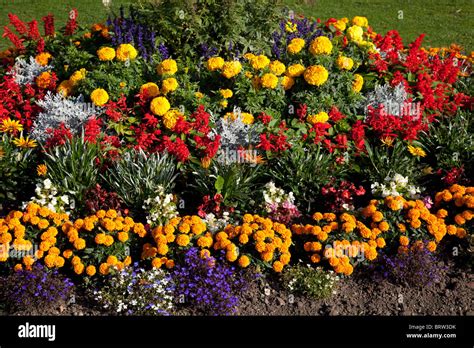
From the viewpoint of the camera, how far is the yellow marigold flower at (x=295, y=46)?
6.33 meters

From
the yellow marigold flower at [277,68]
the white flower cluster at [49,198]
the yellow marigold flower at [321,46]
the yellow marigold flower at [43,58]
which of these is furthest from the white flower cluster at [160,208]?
the yellow marigold flower at [43,58]

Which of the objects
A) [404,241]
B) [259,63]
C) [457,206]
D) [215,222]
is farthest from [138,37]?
[457,206]

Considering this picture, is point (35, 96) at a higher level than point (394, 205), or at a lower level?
higher

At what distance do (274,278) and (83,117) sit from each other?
7.93 feet

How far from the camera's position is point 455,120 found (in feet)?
19.4

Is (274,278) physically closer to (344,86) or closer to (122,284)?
(122,284)

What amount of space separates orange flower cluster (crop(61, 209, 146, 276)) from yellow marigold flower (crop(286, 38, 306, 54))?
266cm

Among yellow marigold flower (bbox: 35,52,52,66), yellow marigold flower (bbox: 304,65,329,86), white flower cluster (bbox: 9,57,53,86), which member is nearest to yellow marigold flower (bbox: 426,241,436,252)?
yellow marigold flower (bbox: 304,65,329,86)

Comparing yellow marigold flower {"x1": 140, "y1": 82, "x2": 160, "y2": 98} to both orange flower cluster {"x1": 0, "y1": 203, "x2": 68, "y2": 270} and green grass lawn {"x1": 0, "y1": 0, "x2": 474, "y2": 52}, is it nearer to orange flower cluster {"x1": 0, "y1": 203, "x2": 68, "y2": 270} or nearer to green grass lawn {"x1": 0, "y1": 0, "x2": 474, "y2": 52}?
orange flower cluster {"x1": 0, "y1": 203, "x2": 68, "y2": 270}

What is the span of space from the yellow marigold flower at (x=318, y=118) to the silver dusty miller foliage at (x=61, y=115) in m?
2.04

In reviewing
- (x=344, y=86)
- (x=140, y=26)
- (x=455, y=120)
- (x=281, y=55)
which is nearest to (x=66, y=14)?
(x=140, y=26)

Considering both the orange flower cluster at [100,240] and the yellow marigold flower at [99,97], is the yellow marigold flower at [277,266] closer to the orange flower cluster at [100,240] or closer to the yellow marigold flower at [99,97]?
the orange flower cluster at [100,240]

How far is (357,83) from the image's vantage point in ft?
20.2

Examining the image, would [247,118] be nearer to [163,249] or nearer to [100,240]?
[163,249]
